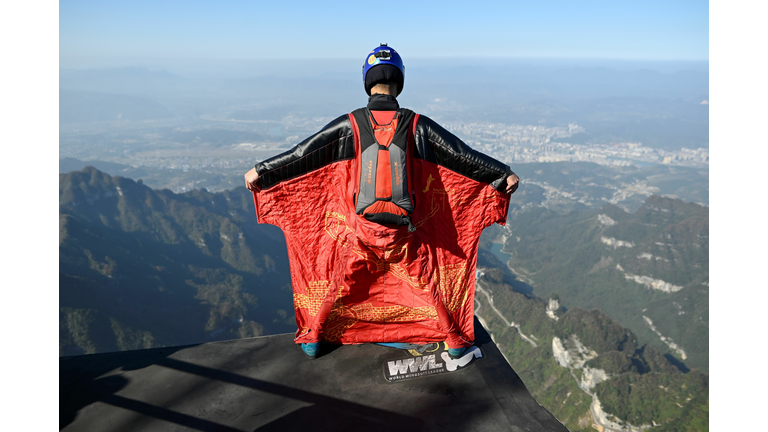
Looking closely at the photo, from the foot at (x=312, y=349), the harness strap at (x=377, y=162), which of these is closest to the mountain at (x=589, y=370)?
the foot at (x=312, y=349)

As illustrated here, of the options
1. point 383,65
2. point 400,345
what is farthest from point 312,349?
point 383,65

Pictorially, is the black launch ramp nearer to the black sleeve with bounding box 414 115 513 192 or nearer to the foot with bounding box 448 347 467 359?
the foot with bounding box 448 347 467 359

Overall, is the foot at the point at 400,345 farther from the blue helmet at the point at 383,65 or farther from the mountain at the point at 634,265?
the mountain at the point at 634,265

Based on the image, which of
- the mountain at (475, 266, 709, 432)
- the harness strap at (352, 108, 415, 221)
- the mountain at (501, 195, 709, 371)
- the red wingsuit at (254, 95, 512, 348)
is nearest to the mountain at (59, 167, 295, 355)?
the mountain at (475, 266, 709, 432)

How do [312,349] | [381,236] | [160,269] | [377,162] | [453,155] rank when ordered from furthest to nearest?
[160,269]
[312,349]
[453,155]
[381,236]
[377,162]

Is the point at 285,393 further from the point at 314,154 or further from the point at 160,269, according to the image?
the point at 160,269

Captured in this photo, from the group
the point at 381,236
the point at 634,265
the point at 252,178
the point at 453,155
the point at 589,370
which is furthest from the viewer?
the point at 634,265
